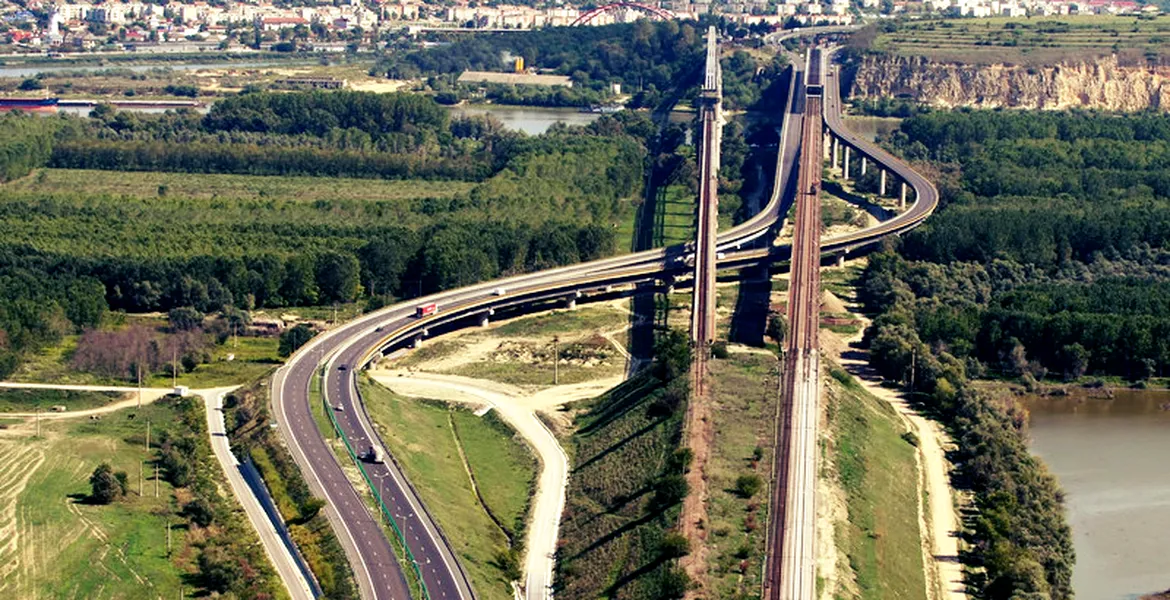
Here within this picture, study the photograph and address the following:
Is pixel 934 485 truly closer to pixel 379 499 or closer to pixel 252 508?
pixel 379 499

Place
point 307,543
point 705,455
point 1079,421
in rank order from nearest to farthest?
1. point 307,543
2. point 705,455
3. point 1079,421

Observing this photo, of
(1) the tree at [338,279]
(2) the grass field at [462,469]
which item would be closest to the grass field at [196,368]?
(2) the grass field at [462,469]

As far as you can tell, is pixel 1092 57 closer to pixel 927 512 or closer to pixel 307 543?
pixel 927 512

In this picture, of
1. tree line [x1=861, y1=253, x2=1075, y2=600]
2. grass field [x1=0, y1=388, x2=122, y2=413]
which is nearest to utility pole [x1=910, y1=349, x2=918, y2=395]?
tree line [x1=861, y1=253, x2=1075, y2=600]

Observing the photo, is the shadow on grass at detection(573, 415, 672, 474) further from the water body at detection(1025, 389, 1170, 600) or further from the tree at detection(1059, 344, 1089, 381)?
the tree at detection(1059, 344, 1089, 381)

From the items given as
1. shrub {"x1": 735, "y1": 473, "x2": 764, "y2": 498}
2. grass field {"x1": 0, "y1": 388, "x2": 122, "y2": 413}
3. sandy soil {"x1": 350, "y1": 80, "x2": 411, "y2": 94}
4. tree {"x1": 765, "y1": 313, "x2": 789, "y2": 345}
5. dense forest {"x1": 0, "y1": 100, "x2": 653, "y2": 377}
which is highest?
sandy soil {"x1": 350, "y1": 80, "x2": 411, "y2": 94}

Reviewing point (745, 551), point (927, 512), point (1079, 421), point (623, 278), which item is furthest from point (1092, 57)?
point (745, 551)
